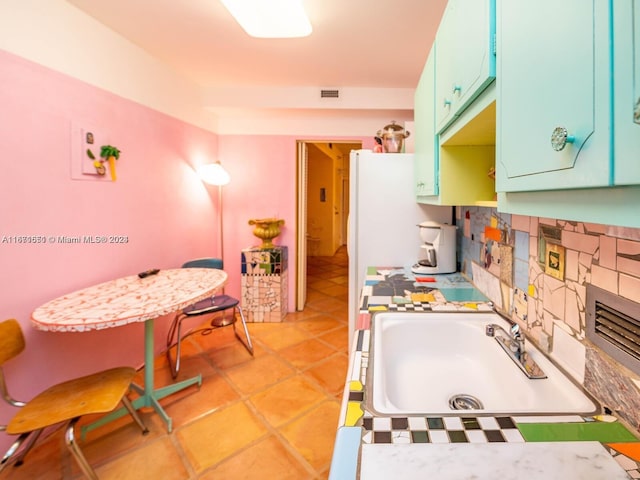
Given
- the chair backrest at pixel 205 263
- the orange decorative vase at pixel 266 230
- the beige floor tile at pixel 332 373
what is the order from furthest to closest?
1. the orange decorative vase at pixel 266 230
2. the chair backrest at pixel 205 263
3. the beige floor tile at pixel 332 373

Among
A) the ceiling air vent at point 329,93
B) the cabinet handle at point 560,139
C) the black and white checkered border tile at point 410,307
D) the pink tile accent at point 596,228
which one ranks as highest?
the ceiling air vent at point 329,93

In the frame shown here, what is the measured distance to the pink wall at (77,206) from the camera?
60.0 inches

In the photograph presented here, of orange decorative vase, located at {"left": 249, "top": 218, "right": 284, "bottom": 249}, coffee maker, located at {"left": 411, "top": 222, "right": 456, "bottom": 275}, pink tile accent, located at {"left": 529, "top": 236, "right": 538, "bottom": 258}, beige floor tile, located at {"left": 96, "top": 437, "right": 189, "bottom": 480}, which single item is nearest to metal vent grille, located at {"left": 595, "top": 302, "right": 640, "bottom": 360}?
pink tile accent, located at {"left": 529, "top": 236, "right": 538, "bottom": 258}

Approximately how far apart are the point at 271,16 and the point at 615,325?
1902 millimetres

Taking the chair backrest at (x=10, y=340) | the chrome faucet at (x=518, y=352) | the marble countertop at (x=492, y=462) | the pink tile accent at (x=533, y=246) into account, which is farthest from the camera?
the chair backrest at (x=10, y=340)

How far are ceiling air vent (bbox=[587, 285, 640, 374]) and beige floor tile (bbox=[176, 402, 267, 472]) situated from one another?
5.39ft

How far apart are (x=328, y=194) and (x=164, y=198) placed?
4.65 metres

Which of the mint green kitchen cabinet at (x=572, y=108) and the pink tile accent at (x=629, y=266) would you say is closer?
the mint green kitchen cabinet at (x=572, y=108)

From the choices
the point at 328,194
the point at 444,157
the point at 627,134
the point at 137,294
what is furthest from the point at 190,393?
the point at 328,194

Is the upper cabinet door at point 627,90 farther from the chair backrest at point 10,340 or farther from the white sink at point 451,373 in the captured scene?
the chair backrest at point 10,340

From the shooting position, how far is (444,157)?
4.57 ft

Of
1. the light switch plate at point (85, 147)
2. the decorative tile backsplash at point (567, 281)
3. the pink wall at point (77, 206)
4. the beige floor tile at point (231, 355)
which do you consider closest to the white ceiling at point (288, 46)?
the pink wall at point (77, 206)

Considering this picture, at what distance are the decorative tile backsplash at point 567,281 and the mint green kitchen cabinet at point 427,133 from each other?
35cm

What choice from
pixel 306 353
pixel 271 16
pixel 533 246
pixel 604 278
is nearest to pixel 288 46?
pixel 271 16
